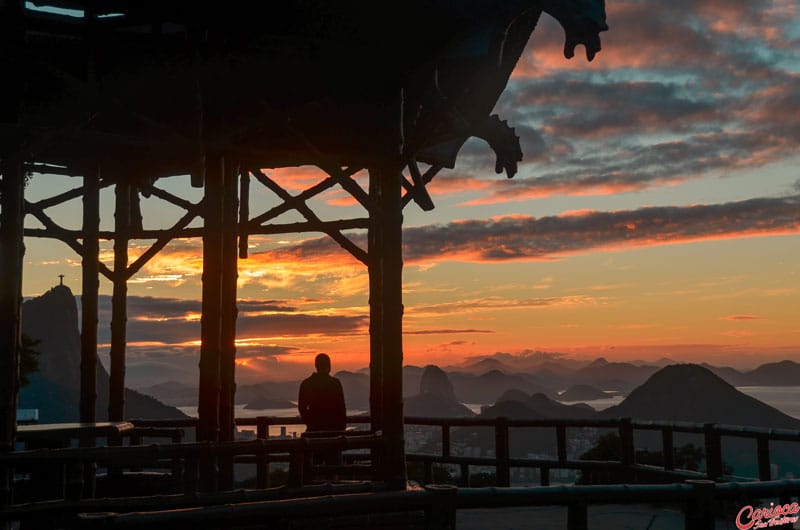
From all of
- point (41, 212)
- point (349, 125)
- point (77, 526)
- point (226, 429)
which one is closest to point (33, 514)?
point (77, 526)

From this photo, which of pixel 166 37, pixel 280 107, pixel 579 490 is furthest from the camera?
pixel 280 107

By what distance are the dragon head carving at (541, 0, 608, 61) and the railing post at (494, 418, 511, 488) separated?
7.27 metres

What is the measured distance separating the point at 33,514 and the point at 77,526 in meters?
3.14

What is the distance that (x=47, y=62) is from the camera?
9.22m

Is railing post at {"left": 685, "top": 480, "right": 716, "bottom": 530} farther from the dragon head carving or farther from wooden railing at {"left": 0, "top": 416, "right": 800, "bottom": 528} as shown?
the dragon head carving

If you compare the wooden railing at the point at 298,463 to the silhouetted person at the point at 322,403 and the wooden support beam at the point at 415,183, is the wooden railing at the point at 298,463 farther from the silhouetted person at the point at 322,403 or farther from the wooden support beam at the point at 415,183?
the wooden support beam at the point at 415,183

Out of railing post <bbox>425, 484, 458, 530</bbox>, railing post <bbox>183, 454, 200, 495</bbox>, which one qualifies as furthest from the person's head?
railing post <bbox>425, 484, 458, 530</bbox>

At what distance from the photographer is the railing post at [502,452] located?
15.2 meters

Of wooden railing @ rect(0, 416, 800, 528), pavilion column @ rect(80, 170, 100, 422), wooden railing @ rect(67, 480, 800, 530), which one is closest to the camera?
wooden railing @ rect(67, 480, 800, 530)

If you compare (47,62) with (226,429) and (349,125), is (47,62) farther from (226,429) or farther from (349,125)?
(226,429)

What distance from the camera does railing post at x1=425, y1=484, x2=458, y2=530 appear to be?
6.41 metres

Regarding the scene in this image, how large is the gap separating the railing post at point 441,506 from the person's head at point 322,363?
21.0 ft

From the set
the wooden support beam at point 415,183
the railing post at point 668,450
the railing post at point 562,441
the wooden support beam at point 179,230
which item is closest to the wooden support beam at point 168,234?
the wooden support beam at point 179,230

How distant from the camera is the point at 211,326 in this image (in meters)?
11.2
